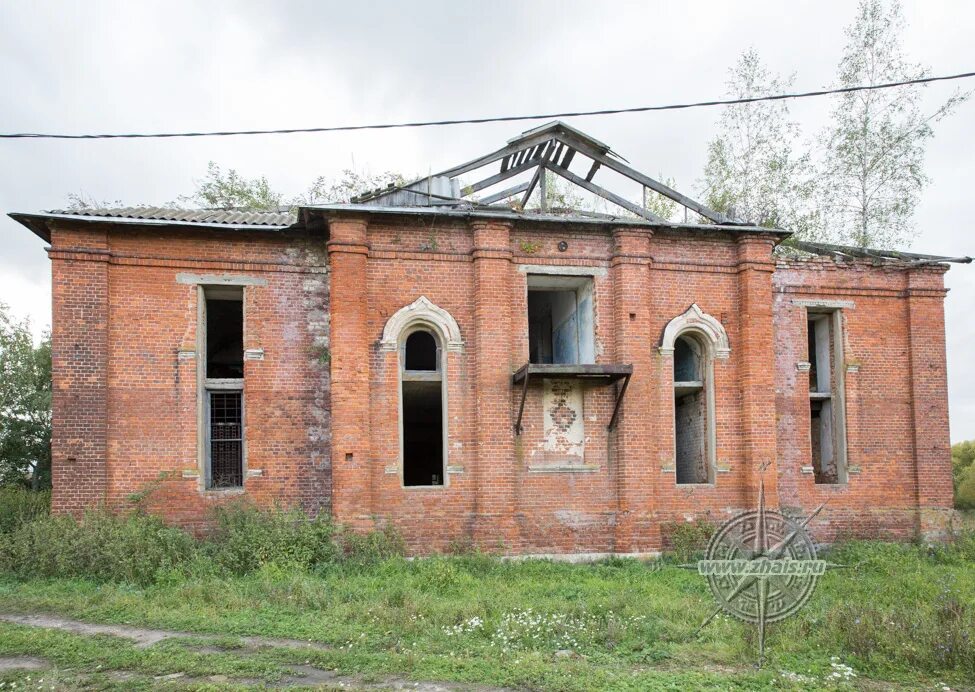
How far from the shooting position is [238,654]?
7973 millimetres

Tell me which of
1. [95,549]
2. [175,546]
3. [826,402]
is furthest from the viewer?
[826,402]

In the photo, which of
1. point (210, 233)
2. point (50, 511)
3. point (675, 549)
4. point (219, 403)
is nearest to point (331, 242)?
point (210, 233)

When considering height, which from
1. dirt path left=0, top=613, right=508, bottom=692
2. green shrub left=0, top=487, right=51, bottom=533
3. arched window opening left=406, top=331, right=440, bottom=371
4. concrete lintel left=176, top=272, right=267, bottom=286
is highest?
concrete lintel left=176, top=272, right=267, bottom=286

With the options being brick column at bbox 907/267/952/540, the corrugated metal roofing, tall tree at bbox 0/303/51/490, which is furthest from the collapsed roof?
tall tree at bbox 0/303/51/490

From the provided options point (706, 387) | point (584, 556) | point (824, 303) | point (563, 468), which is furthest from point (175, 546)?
point (824, 303)

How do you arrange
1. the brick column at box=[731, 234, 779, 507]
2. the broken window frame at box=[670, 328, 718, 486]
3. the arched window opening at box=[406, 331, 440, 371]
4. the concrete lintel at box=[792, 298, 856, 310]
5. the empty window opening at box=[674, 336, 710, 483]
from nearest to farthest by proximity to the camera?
1. the brick column at box=[731, 234, 779, 507]
2. the broken window frame at box=[670, 328, 718, 486]
3. the empty window opening at box=[674, 336, 710, 483]
4. the concrete lintel at box=[792, 298, 856, 310]
5. the arched window opening at box=[406, 331, 440, 371]

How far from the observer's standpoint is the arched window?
46.5ft

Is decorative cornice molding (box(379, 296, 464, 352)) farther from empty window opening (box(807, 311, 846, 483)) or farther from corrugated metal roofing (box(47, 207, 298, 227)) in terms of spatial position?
empty window opening (box(807, 311, 846, 483))

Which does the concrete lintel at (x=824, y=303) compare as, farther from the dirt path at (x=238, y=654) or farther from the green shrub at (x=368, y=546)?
the dirt path at (x=238, y=654)

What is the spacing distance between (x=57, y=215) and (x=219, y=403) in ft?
12.6

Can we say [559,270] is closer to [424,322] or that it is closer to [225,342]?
[424,322]

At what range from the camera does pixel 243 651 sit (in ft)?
26.6

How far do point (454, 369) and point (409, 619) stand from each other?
513 cm

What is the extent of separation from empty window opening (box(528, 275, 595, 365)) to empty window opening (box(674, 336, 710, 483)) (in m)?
1.91
